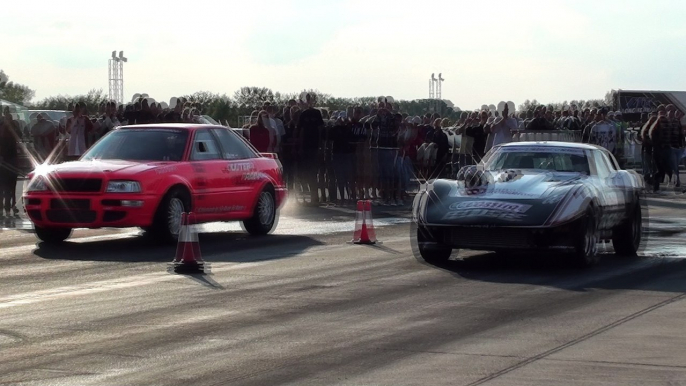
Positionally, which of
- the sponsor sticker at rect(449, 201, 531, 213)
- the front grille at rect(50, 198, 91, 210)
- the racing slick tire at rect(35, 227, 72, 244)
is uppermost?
the sponsor sticker at rect(449, 201, 531, 213)

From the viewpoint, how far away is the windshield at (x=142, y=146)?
651 inches

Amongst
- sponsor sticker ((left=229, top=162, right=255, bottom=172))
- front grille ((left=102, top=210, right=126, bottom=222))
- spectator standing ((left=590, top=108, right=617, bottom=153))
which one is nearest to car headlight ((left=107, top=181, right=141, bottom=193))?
front grille ((left=102, top=210, right=126, bottom=222))

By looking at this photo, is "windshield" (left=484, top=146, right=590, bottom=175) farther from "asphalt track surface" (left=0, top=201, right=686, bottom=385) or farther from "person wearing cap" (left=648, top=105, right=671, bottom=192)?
"person wearing cap" (left=648, top=105, right=671, bottom=192)

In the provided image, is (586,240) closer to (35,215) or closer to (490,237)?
(490,237)

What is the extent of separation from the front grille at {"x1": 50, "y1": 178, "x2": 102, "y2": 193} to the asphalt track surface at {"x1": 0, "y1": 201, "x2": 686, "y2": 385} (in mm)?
707

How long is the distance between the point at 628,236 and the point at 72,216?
6.47 m

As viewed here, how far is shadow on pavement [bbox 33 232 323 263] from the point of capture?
47.5ft

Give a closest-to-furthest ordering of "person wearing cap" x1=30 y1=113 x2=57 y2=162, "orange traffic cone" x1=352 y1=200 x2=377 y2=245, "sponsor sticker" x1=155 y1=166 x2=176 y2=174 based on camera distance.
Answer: "sponsor sticker" x1=155 y1=166 x2=176 y2=174 → "orange traffic cone" x1=352 y1=200 x2=377 y2=245 → "person wearing cap" x1=30 y1=113 x2=57 y2=162

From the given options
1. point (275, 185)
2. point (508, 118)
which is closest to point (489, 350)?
point (275, 185)

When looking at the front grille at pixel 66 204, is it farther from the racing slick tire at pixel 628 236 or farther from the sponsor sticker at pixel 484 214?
the racing slick tire at pixel 628 236

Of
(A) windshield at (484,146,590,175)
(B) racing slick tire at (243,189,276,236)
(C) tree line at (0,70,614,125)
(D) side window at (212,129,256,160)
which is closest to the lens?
(A) windshield at (484,146,590,175)

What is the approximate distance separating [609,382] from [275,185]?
1089 centimetres

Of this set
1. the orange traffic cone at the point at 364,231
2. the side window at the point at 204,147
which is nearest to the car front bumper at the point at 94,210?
the side window at the point at 204,147

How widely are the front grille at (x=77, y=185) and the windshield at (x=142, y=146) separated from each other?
98 centimetres
